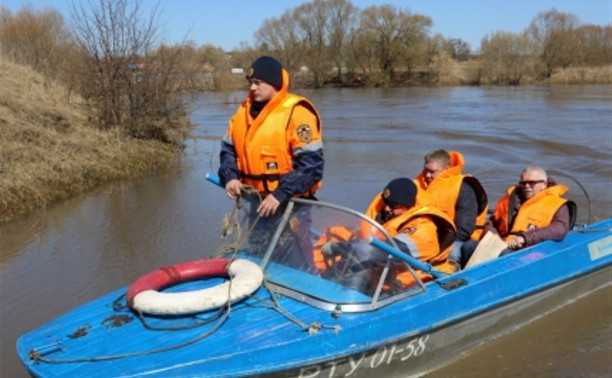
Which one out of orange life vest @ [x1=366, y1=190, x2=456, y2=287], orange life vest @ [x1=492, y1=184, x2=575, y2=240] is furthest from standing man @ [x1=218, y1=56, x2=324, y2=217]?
orange life vest @ [x1=492, y1=184, x2=575, y2=240]

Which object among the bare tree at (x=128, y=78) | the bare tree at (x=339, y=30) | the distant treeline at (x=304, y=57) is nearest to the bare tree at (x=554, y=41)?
the distant treeline at (x=304, y=57)

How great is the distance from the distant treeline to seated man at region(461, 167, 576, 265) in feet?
35.0

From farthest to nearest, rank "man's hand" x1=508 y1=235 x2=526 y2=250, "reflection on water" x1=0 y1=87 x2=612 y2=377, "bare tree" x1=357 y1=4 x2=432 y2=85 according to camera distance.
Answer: "bare tree" x1=357 y1=4 x2=432 y2=85 → "man's hand" x1=508 y1=235 x2=526 y2=250 → "reflection on water" x1=0 y1=87 x2=612 y2=377

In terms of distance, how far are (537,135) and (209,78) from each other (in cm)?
2530

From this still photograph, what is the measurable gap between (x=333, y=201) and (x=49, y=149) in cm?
521

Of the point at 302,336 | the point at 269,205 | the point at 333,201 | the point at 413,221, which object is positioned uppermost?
the point at 269,205

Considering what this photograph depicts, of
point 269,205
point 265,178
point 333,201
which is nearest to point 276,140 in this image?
point 265,178

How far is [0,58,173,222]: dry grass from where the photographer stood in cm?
907

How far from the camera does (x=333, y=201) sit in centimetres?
966

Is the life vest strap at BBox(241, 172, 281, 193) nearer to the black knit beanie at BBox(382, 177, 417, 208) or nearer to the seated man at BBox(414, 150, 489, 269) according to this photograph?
the black knit beanie at BBox(382, 177, 417, 208)

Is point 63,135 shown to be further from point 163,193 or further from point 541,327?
point 541,327

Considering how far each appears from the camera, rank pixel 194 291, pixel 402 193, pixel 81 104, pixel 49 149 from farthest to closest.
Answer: pixel 81 104 < pixel 49 149 < pixel 402 193 < pixel 194 291

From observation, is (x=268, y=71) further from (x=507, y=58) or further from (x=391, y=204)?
(x=507, y=58)

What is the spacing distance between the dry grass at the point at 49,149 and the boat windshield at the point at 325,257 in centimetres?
565
